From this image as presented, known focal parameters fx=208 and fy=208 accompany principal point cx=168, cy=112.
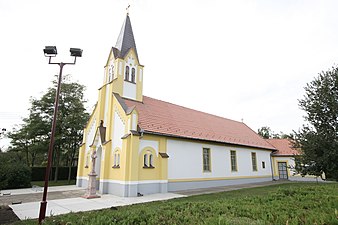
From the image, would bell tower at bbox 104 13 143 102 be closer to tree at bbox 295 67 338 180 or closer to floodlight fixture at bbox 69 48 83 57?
floodlight fixture at bbox 69 48 83 57

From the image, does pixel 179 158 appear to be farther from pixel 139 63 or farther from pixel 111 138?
pixel 139 63

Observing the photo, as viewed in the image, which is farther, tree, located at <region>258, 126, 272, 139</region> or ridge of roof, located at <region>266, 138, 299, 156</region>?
tree, located at <region>258, 126, 272, 139</region>

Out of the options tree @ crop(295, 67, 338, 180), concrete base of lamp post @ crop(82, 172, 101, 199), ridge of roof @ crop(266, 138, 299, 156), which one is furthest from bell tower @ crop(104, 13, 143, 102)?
ridge of roof @ crop(266, 138, 299, 156)

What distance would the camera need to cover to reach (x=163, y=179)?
1405 cm

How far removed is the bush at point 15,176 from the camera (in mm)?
17141

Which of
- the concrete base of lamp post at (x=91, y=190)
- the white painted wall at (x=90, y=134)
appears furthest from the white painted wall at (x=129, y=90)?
the concrete base of lamp post at (x=91, y=190)

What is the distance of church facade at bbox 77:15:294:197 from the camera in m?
13.5

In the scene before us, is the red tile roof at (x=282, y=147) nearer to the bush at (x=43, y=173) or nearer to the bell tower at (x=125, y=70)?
the bell tower at (x=125, y=70)

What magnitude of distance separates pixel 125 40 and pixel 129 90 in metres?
4.79

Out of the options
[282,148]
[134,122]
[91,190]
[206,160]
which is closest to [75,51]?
[134,122]

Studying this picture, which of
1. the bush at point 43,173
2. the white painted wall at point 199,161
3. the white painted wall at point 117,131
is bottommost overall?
the bush at point 43,173

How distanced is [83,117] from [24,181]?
28.7 feet

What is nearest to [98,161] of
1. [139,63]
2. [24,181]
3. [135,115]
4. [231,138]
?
[135,115]

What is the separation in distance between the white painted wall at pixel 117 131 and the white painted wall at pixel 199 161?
11.4 ft
